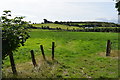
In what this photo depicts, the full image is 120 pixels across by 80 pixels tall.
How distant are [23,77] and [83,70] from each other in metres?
6.61

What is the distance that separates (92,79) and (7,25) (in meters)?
7.62

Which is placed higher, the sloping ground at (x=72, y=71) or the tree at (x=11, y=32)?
the tree at (x=11, y=32)

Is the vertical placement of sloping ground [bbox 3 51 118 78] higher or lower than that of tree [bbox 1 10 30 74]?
lower

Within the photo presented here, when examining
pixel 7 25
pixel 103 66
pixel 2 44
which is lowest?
pixel 103 66

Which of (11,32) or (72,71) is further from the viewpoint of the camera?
(72,71)

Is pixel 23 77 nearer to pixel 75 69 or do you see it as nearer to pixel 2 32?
pixel 2 32

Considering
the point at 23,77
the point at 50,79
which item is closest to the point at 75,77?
the point at 50,79

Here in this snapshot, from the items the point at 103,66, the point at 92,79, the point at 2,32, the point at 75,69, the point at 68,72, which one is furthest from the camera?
the point at 103,66

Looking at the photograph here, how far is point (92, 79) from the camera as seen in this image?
17.0 m

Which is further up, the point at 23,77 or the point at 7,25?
the point at 7,25

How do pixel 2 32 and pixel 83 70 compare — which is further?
pixel 83 70

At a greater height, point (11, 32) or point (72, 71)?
point (11, 32)

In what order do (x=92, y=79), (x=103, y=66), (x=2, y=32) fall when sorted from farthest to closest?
(x=103, y=66)
(x=92, y=79)
(x=2, y=32)

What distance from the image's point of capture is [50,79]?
16.0 metres
